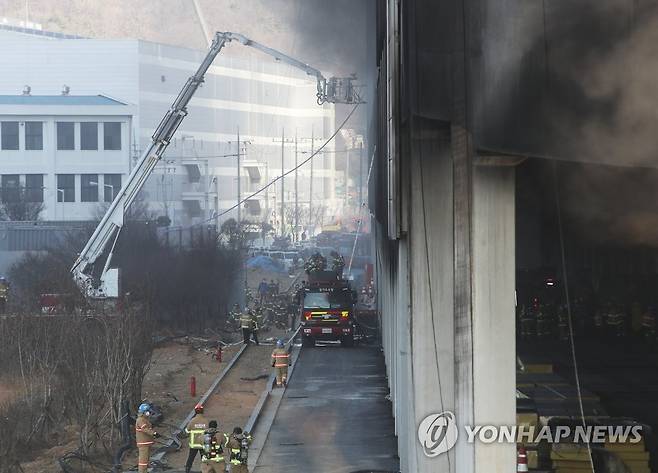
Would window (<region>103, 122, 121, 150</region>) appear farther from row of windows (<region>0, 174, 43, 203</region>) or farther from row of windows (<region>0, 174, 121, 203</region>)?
row of windows (<region>0, 174, 43, 203</region>)

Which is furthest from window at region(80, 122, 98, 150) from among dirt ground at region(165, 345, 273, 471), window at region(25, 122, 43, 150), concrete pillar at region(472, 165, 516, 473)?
concrete pillar at region(472, 165, 516, 473)

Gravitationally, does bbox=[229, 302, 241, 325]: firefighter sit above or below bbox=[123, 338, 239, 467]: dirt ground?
above

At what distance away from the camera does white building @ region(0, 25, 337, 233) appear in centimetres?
6875

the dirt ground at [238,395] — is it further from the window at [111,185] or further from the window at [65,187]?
the window at [65,187]

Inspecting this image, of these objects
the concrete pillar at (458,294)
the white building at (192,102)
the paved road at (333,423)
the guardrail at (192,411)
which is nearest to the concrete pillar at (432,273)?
the concrete pillar at (458,294)

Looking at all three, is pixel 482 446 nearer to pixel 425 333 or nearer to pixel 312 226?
pixel 425 333

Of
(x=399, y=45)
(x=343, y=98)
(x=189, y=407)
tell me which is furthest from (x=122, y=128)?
(x=399, y=45)

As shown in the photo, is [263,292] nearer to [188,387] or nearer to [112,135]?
[112,135]

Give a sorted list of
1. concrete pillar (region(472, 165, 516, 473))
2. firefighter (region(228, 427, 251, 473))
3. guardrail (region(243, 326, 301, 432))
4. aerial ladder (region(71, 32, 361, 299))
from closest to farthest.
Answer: concrete pillar (region(472, 165, 516, 473)), firefighter (region(228, 427, 251, 473)), guardrail (region(243, 326, 301, 432)), aerial ladder (region(71, 32, 361, 299))

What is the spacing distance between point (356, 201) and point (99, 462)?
73.5m

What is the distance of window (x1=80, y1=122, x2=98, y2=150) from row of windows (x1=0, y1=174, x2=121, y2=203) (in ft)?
5.22

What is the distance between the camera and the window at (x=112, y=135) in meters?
62.9

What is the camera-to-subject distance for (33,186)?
208 ft

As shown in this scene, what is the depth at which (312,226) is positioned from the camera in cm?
9369
